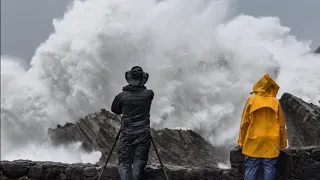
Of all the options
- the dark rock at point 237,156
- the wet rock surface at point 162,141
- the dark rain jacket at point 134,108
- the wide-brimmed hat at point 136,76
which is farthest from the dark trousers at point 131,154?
the wet rock surface at point 162,141

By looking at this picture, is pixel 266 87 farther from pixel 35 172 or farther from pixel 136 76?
pixel 35 172

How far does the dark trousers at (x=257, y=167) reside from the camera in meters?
5.32

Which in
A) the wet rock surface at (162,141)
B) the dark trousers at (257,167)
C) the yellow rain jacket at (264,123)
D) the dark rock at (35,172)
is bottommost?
the dark trousers at (257,167)

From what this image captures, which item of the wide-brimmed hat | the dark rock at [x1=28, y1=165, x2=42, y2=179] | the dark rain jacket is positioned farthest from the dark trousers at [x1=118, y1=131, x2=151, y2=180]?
the dark rock at [x1=28, y1=165, x2=42, y2=179]

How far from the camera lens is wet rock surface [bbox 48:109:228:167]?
604 inches

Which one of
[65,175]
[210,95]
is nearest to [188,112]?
[210,95]

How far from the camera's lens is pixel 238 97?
23094mm

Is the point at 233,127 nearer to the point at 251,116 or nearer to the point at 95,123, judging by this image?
the point at 95,123

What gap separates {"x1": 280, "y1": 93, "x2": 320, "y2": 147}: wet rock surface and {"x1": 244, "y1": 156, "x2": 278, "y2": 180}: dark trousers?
311cm

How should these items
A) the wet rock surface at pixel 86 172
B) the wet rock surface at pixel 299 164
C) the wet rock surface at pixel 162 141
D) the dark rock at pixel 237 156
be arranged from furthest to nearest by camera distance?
the wet rock surface at pixel 162 141, the wet rock surface at pixel 86 172, the dark rock at pixel 237 156, the wet rock surface at pixel 299 164

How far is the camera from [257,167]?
5.42 m

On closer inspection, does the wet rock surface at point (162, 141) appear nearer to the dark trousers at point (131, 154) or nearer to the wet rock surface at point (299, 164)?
the dark trousers at point (131, 154)

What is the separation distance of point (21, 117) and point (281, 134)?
73.7 feet

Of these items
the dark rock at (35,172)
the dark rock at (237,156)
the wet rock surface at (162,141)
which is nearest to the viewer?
the dark rock at (237,156)
